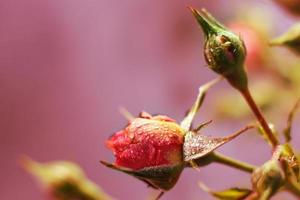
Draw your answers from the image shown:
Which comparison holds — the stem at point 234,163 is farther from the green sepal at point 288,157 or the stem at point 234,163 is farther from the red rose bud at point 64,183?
the red rose bud at point 64,183

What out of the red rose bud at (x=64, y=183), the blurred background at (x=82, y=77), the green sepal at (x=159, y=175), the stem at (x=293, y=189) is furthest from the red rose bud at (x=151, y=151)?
the blurred background at (x=82, y=77)

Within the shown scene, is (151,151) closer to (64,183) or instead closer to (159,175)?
(159,175)

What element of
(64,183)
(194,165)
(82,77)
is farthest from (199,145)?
(82,77)

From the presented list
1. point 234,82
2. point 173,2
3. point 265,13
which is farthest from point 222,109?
point 173,2

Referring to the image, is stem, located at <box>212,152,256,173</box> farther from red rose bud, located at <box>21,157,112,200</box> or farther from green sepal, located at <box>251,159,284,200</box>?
red rose bud, located at <box>21,157,112,200</box>

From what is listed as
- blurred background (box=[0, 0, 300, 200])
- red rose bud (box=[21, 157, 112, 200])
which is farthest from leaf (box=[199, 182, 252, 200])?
blurred background (box=[0, 0, 300, 200])

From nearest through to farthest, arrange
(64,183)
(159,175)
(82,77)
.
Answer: (159,175) → (64,183) → (82,77)
